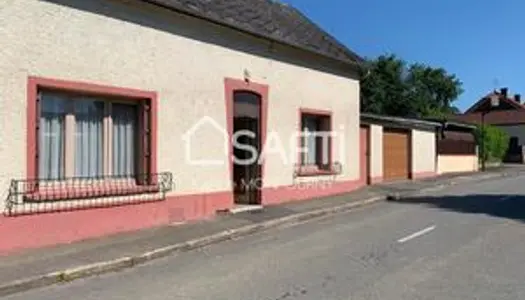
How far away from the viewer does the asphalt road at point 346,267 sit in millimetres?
8766

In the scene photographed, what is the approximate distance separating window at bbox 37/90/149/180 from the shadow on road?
8.43 metres

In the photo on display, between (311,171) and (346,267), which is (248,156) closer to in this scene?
(311,171)

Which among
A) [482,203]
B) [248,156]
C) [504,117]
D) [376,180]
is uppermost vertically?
[504,117]

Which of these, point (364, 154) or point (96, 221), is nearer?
point (96, 221)

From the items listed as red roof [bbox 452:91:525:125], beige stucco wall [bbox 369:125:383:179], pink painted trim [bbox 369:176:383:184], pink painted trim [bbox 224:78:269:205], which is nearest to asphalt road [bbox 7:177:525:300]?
pink painted trim [bbox 224:78:269:205]

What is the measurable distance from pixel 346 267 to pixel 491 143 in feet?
136

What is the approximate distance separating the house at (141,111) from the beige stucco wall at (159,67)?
26 mm

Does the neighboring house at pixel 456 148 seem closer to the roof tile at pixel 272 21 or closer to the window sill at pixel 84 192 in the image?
the roof tile at pixel 272 21

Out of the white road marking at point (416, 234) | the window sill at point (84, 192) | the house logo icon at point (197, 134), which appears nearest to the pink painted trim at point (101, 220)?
the window sill at point (84, 192)

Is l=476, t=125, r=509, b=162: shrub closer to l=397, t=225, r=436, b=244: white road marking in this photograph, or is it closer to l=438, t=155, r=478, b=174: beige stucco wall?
l=438, t=155, r=478, b=174: beige stucco wall

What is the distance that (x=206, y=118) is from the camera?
53.9ft

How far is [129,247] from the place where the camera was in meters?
12.0

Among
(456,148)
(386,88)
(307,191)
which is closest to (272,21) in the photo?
(307,191)

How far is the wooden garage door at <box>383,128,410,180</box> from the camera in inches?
1131
